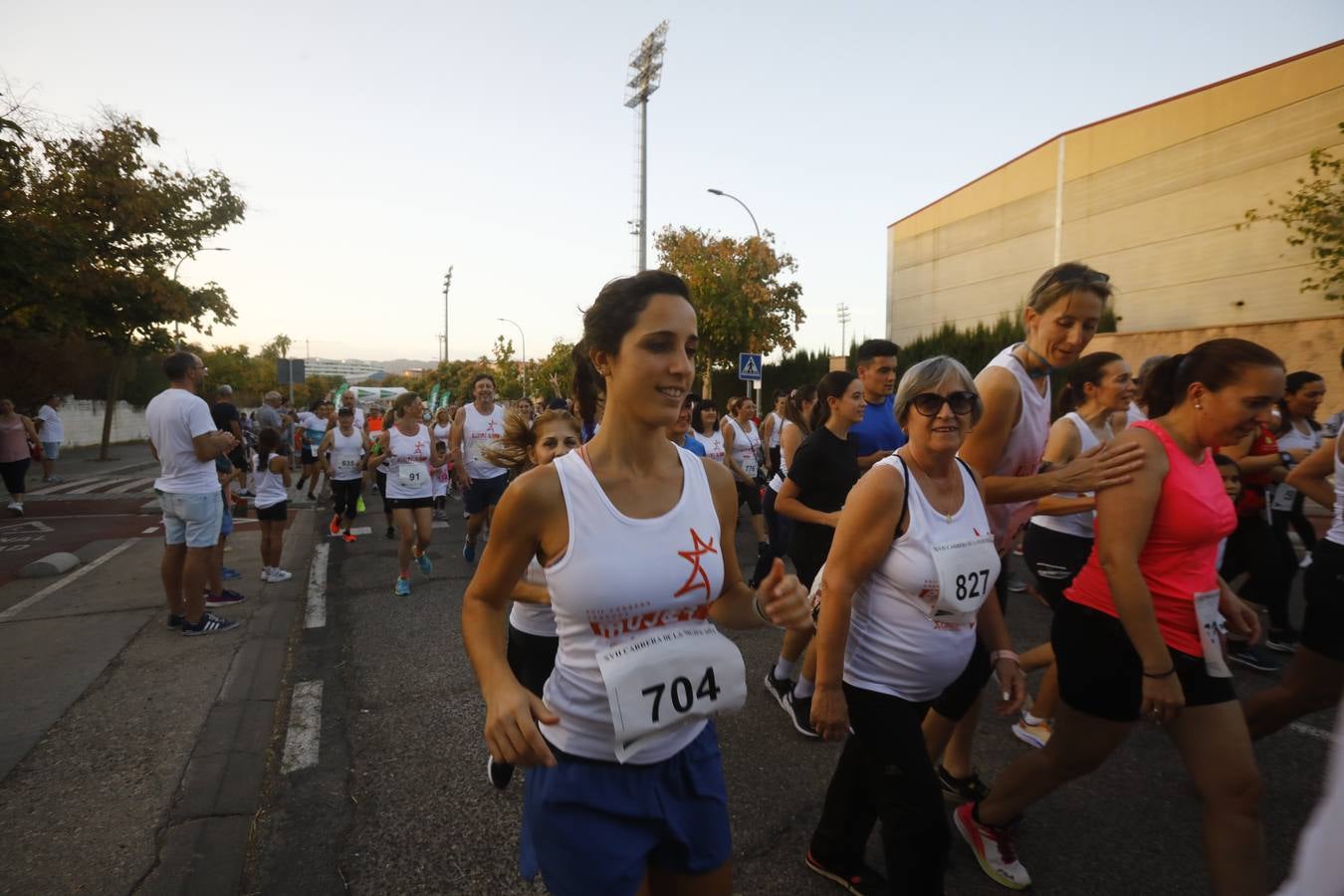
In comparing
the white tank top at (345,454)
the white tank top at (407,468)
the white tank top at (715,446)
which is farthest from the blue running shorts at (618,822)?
the white tank top at (345,454)

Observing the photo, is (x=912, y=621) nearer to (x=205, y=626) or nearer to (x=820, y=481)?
(x=820, y=481)

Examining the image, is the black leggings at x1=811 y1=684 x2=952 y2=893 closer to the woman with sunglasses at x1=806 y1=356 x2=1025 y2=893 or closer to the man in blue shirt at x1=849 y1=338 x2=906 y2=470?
the woman with sunglasses at x1=806 y1=356 x2=1025 y2=893

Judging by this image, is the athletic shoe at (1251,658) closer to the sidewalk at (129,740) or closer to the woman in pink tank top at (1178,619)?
the woman in pink tank top at (1178,619)

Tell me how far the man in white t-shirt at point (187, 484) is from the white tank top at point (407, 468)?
170 cm

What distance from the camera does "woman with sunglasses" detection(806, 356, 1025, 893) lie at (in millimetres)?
2244

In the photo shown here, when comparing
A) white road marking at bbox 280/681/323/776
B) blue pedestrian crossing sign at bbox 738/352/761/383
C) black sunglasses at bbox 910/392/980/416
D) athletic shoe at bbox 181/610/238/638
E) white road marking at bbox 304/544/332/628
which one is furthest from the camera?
blue pedestrian crossing sign at bbox 738/352/761/383

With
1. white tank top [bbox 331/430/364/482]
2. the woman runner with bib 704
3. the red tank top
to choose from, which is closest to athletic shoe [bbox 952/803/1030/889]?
the red tank top

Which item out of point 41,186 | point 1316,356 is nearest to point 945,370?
point 41,186

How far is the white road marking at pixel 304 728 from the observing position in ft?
12.4

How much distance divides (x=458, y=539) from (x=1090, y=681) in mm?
8771

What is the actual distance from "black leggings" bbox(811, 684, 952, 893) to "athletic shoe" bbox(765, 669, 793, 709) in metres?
1.60

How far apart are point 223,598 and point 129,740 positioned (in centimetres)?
293

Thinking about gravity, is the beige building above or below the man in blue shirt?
above

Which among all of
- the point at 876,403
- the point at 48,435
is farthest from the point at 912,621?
the point at 48,435
